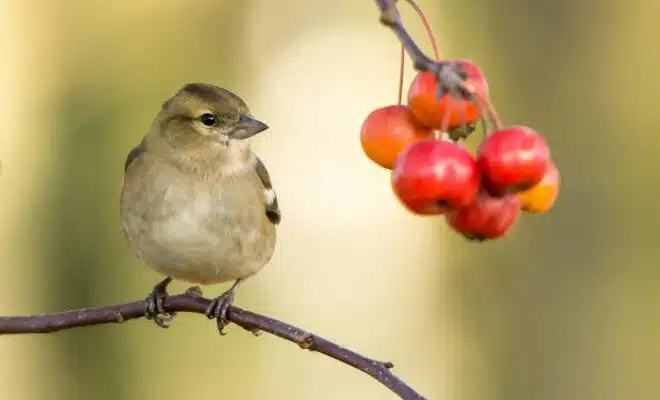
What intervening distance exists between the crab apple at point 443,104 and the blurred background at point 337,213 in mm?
5831

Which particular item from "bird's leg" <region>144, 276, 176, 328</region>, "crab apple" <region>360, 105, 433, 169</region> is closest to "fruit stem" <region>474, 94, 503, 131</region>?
"crab apple" <region>360, 105, 433, 169</region>

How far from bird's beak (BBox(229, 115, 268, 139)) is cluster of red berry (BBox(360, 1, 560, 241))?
1798mm

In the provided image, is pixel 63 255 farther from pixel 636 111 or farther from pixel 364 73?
pixel 636 111

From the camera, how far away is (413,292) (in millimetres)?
10305

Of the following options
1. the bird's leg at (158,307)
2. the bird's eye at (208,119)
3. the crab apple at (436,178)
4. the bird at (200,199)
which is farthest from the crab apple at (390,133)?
the bird's eye at (208,119)

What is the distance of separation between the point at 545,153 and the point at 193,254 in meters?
1.99

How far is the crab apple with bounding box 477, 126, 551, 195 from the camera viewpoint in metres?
2.14

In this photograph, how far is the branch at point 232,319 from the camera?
2.61 metres

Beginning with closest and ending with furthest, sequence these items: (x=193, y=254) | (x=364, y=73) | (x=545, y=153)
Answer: (x=545, y=153) < (x=193, y=254) < (x=364, y=73)

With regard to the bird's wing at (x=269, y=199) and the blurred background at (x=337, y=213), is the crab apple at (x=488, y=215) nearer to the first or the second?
the bird's wing at (x=269, y=199)

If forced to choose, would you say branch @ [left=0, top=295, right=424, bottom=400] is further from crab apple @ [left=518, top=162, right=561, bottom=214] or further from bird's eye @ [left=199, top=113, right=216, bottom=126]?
bird's eye @ [left=199, top=113, right=216, bottom=126]

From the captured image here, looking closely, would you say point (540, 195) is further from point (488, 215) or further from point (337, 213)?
point (337, 213)

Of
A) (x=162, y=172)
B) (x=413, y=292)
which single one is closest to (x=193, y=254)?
(x=162, y=172)

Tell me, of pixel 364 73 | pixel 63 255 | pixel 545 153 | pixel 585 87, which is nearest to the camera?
pixel 545 153
